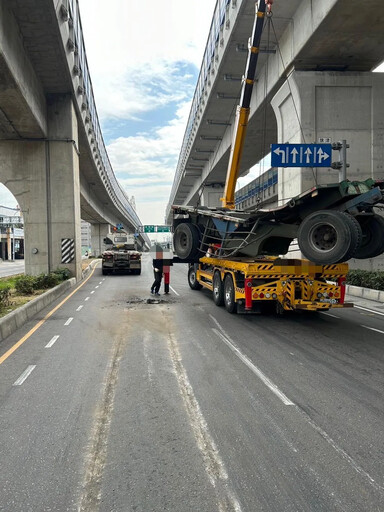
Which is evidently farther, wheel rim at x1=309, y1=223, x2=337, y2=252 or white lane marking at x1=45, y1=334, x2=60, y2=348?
wheel rim at x1=309, y1=223, x2=337, y2=252

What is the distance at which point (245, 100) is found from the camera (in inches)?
603

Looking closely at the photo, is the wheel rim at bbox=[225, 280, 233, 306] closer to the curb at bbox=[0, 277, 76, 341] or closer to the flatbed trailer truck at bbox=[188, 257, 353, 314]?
the flatbed trailer truck at bbox=[188, 257, 353, 314]

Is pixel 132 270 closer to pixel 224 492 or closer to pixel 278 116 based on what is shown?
pixel 278 116

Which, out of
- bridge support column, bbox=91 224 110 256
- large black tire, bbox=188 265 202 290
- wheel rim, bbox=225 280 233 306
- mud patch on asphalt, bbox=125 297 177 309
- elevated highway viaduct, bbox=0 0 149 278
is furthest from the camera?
bridge support column, bbox=91 224 110 256

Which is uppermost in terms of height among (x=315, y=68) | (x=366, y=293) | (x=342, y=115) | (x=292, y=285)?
(x=315, y=68)

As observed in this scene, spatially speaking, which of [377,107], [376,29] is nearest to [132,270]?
[377,107]

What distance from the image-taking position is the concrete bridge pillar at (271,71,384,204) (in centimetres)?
1664

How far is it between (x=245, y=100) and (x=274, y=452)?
551 inches

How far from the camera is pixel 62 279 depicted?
19.8 m

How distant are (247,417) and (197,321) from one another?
232 inches

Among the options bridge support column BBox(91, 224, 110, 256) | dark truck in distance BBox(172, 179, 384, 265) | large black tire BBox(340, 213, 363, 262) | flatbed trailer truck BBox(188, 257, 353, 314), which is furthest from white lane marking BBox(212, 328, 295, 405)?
bridge support column BBox(91, 224, 110, 256)

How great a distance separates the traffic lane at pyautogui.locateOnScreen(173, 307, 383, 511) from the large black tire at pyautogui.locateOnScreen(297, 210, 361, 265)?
11.0ft

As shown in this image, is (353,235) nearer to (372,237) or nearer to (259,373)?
(372,237)

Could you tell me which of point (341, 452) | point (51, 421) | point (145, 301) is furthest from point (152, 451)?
point (145, 301)
